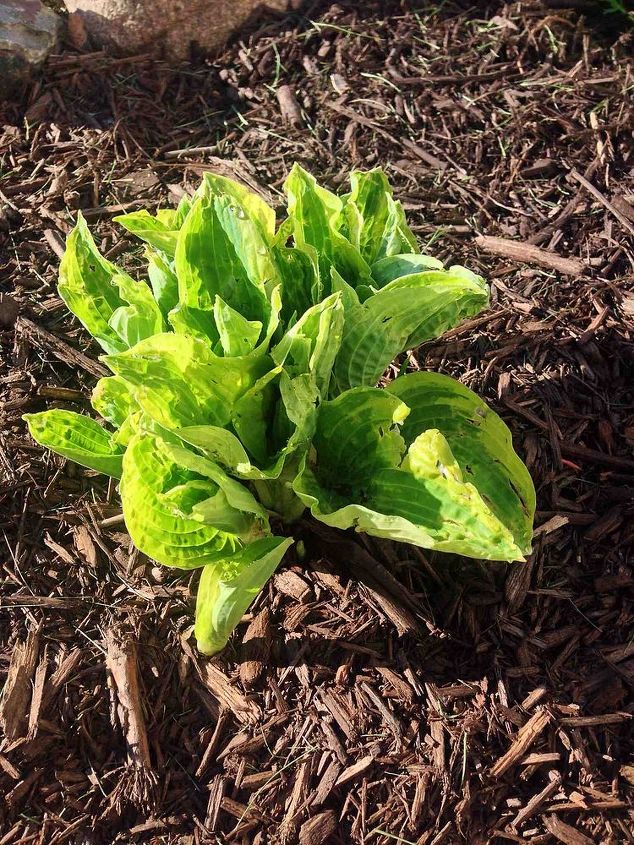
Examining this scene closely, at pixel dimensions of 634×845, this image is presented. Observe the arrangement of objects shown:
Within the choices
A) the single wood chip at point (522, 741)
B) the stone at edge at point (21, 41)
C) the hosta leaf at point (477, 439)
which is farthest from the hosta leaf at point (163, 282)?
the stone at edge at point (21, 41)

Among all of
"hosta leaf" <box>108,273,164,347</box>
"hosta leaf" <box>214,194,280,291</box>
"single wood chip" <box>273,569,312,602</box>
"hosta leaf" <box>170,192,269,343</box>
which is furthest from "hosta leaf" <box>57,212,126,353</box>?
"single wood chip" <box>273,569,312,602</box>

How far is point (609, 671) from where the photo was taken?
2660 millimetres

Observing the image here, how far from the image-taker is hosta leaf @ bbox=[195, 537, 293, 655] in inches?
88.4

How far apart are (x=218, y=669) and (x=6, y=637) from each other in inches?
27.7

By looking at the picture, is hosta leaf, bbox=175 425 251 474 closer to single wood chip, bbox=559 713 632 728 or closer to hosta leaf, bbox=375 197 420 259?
hosta leaf, bbox=375 197 420 259

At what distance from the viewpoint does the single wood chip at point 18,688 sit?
248 centimetres

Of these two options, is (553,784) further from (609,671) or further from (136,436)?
(136,436)

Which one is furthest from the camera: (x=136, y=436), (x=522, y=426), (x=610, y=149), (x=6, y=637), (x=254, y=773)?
(x=610, y=149)

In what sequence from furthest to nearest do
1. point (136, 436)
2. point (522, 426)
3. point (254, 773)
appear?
1. point (522, 426)
2. point (254, 773)
3. point (136, 436)

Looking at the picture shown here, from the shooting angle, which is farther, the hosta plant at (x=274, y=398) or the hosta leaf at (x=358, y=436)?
the hosta leaf at (x=358, y=436)

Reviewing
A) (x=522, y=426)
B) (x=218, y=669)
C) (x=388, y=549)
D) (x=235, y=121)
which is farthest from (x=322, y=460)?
(x=235, y=121)

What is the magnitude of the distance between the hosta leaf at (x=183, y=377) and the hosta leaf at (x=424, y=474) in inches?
11.1

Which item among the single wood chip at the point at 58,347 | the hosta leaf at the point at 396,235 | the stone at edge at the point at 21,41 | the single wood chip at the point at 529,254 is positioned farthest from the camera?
the stone at edge at the point at 21,41

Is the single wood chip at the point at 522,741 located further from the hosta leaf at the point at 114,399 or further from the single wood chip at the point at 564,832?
the hosta leaf at the point at 114,399
